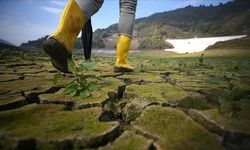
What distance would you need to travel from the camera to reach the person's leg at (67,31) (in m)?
1.70

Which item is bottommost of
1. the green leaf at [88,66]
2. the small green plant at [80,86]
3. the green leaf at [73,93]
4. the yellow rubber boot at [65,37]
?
the green leaf at [73,93]

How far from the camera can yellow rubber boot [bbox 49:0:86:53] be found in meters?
1.77

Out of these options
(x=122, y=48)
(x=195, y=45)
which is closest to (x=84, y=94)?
(x=122, y=48)

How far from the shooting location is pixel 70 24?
1820 millimetres

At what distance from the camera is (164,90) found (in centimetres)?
167

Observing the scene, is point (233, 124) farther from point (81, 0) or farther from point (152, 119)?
point (81, 0)

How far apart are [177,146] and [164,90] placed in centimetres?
86

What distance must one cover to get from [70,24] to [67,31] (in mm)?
60

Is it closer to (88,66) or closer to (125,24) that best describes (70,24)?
(88,66)

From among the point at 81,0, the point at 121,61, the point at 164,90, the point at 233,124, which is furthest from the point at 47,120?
the point at 121,61

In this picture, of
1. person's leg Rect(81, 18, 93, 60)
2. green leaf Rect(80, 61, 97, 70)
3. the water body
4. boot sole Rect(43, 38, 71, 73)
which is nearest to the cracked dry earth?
green leaf Rect(80, 61, 97, 70)

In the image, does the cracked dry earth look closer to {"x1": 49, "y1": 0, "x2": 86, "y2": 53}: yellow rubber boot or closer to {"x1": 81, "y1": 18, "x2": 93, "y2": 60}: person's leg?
{"x1": 49, "y1": 0, "x2": 86, "y2": 53}: yellow rubber boot

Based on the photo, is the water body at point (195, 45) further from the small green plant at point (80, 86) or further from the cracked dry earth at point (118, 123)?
the cracked dry earth at point (118, 123)

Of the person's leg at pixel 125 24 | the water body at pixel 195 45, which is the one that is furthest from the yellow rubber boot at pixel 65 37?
the water body at pixel 195 45
